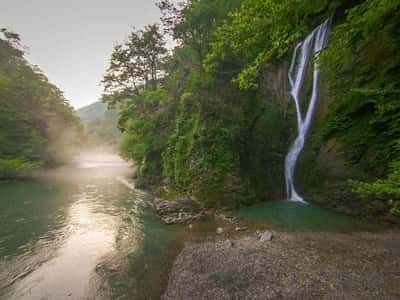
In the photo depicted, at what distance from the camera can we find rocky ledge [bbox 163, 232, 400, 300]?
3385mm

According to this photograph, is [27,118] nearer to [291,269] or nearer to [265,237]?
Result: [265,237]

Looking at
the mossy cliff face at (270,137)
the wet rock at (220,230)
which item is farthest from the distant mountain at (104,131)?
the wet rock at (220,230)

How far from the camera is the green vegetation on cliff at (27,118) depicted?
15756mm

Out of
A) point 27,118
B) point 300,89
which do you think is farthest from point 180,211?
point 27,118

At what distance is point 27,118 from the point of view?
18031 mm

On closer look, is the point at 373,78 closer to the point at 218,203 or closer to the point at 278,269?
the point at 278,269

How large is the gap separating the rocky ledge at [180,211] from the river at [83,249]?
1.42 ft

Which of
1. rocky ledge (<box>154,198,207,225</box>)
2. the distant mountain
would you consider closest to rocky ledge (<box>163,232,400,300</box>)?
rocky ledge (<box>154,198,207,225</box>)

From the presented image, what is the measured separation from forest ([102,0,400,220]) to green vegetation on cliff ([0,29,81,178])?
8967mm

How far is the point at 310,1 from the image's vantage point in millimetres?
3336

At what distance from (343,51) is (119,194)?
13.0 meters

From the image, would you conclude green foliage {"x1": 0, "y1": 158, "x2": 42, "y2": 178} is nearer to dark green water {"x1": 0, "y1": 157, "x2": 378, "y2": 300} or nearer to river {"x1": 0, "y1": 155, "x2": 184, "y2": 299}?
dark green water {"x1": 0, "y1": 157, "x2": 378, "y2": 300}

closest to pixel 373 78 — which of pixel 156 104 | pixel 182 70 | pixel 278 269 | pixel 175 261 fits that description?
pixel 278 269

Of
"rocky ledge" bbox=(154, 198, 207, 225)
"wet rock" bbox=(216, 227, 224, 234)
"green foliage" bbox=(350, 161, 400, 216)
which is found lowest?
"wet rock" bbox=(216, 227, 224, 234)
